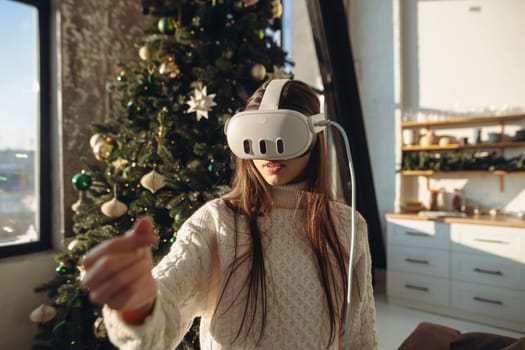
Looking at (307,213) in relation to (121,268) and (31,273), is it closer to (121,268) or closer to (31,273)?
(121,268)

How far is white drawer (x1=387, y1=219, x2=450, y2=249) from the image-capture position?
2799 millimetres

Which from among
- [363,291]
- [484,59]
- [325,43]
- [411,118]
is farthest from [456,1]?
[363,291]

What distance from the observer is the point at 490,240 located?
2586 millimetres

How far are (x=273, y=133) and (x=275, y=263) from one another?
0.29 metres

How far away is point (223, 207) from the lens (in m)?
0.78

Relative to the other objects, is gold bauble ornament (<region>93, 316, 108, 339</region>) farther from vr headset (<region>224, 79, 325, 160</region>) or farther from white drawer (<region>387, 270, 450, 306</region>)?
white drawer (<region>387, 270, 450, 306</region>)

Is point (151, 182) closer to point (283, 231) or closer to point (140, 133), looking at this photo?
point (140, 133)

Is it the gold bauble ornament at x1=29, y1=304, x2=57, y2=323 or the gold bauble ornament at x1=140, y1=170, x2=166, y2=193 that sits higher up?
the gold bauble ornament at x1=140, y1=170, x2=166, y2=193

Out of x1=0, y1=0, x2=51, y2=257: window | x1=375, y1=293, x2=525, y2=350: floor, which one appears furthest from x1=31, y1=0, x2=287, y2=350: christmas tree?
x1=375, y1=293, x2=525, y2=350: floor

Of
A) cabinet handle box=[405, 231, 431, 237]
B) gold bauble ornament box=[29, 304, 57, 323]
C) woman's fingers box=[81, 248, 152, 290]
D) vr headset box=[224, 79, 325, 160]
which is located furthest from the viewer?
cabinet handle box=[405, 231, 431, 237]

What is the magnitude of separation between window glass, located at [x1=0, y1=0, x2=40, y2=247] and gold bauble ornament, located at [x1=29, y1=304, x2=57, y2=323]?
1.55 ft

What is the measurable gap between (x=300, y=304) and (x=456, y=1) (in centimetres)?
357

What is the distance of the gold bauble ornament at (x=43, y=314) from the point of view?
1.75 metres

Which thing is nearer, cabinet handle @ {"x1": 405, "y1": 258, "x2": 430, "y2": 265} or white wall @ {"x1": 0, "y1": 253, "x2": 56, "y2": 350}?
white wall @ {"x1": 0, "y1": 253, "x2": 56, "y2": 350}
